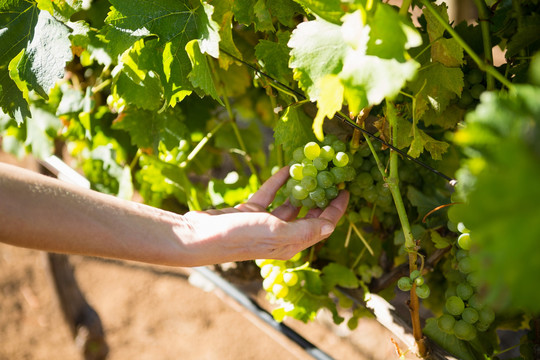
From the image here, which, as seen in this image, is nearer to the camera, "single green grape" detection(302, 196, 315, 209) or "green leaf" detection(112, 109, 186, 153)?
"single green grape" detection(302, 196, 315, 209)

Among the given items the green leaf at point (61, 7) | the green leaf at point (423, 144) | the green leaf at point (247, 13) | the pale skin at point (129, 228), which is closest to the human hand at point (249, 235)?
the pale skin at point (129, 228)

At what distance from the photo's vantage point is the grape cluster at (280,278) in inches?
42.3

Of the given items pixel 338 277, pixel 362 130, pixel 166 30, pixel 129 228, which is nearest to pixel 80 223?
pixel 129 228

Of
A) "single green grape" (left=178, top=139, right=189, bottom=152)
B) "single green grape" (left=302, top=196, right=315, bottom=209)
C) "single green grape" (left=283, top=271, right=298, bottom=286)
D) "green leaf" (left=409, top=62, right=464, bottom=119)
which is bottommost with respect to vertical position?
"single green grape" (left=283, top=271, right=298, bottom=286)

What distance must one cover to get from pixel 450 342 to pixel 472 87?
0.49 m

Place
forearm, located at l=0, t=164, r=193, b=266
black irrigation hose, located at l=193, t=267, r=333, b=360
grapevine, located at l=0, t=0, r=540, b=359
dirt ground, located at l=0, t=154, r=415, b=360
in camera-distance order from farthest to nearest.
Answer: dirt ground, located at l=0, t=154, r=415, b=360, black irrigation hose, located at l=193, t=267, r=333, b=360, forearm, located at l=0, t=164, r=193, b=266, grapevine, located at l=0, t=0, r=540, b=359

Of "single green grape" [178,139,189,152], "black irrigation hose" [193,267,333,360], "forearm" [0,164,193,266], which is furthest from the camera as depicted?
"single green grape" [178,139,189,152]

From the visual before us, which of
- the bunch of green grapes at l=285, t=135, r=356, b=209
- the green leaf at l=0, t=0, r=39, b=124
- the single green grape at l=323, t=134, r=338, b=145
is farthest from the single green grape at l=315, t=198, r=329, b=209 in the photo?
the green leaf at l=0, t=0, r=39, b=124

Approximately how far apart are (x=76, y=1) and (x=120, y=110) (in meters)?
0.31

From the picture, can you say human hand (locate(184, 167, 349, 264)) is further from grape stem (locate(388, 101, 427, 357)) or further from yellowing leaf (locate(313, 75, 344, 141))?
yellowing leaf (locate(313, 75, 344, 141))

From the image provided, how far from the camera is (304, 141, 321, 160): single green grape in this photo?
919mm

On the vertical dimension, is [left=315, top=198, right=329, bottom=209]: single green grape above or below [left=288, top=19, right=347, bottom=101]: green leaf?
below

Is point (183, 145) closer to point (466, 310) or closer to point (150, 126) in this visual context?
point (150, 126)

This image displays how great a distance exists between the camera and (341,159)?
0.92 metres
